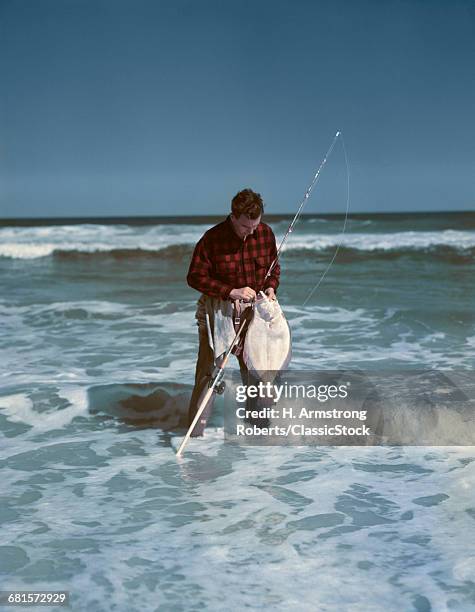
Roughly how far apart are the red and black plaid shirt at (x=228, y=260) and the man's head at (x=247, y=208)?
84 millimetres

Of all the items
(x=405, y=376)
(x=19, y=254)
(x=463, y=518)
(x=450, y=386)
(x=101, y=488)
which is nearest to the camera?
(x=463, y=518)

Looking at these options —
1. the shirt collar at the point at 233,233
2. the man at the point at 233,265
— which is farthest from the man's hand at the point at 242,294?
the shirt collar at the point at 233,233

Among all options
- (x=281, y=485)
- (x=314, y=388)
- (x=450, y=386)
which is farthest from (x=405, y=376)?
(x=281, y=485)

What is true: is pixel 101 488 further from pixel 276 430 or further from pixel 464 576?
pixel 464 576

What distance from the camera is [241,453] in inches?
119

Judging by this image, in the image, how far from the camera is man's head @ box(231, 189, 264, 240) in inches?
104

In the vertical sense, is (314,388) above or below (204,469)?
above

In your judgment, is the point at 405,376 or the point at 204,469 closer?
the point at 204,469

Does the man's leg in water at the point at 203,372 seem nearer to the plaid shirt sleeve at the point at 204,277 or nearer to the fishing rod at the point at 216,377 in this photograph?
the fishing rod at the point at 216,377

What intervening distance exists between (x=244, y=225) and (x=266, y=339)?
43 cm

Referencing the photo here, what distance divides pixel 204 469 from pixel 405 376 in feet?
4.51

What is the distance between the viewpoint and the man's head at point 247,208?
2646 millimetres

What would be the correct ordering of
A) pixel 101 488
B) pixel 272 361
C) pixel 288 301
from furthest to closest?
pixel 288 301, pixel 272 361, pixel 101 488

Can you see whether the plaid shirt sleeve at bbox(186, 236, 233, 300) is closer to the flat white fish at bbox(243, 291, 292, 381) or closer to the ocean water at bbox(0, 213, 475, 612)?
the flat white fish at bbox(243, 291, 292, 381)
